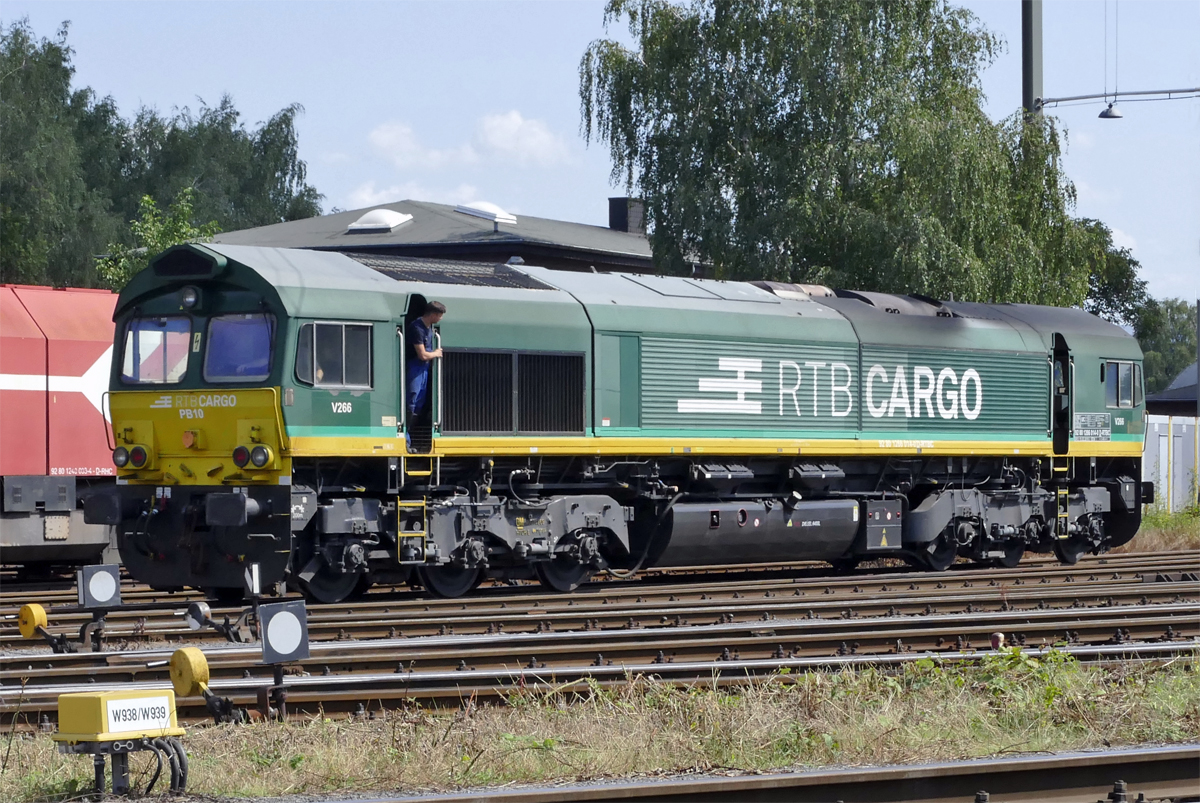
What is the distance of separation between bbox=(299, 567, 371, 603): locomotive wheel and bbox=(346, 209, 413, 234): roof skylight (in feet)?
97.4

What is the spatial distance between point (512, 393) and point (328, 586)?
2.76 m

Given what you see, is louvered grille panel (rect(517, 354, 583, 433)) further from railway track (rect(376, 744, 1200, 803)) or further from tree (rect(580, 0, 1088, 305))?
tree (rect(580, 0, 1088, 305))

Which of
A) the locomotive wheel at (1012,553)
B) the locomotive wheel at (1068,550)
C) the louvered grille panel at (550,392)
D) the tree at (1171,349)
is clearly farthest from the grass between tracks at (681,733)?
the tree at (1171,349)

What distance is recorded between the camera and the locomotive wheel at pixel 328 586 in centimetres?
1478

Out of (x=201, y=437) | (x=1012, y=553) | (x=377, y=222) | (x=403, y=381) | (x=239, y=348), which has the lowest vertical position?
(x=1012, y=553)

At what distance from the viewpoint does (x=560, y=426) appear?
16.2 metres

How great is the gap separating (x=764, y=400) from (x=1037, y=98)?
15.1 meters

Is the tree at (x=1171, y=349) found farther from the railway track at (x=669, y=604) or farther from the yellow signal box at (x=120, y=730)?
the yellow signal box at (x=120, y=730)

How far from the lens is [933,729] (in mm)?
7801

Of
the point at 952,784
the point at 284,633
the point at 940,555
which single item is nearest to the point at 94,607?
the point at 284,633

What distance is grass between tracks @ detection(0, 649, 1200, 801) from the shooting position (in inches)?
276

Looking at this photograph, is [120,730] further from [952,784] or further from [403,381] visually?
A: [403,381]

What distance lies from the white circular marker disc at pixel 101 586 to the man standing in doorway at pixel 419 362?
14.1 ft

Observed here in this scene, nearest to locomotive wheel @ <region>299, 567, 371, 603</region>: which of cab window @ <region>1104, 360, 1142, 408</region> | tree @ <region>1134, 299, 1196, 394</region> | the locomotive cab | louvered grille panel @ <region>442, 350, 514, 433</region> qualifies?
the locomotive cab
